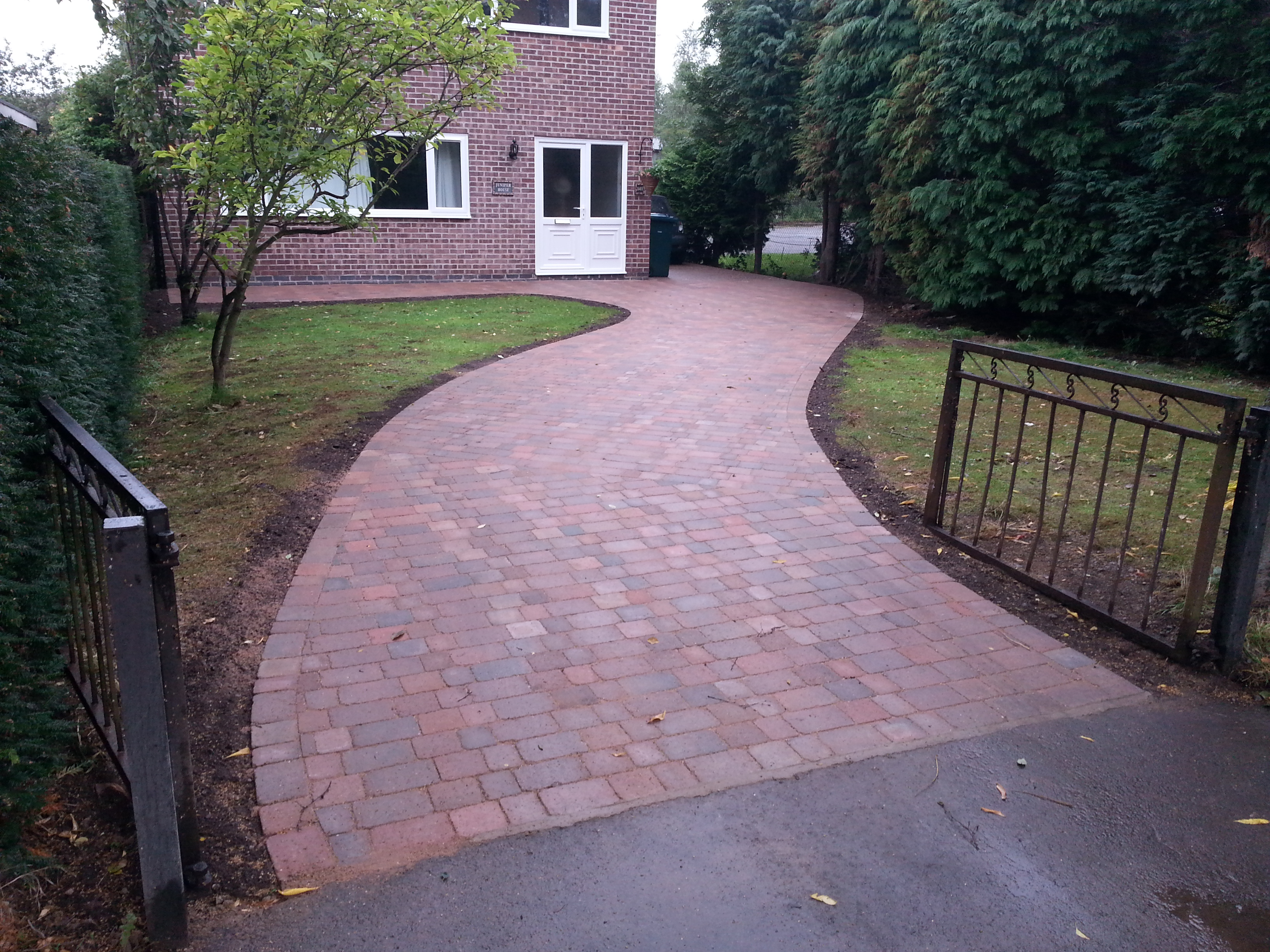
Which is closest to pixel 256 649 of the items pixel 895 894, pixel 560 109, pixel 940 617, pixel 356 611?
pixel 356 611

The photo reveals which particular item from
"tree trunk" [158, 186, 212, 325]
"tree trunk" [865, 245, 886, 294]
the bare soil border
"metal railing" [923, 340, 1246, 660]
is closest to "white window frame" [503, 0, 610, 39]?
"tree trunk" [865, 245, 886, 294]

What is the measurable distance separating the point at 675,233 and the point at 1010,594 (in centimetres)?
1848

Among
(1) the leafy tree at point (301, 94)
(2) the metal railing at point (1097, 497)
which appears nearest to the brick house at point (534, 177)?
(1) the leafy tree at point (301, 94)

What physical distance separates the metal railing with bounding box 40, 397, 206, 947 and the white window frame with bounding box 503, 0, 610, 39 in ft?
51.7

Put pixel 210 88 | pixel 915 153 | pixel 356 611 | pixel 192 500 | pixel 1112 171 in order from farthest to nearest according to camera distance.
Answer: pixel 915 153
pixel 1112 171
pixel 210 88
pixel 192 500
pixel 356 611

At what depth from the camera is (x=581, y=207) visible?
17.7 metres

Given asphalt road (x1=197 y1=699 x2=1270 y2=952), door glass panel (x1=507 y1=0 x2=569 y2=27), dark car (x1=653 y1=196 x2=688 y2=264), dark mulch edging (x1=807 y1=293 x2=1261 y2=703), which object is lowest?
asphalt road (x1=197 y1=699 x2=1270 y2=952)

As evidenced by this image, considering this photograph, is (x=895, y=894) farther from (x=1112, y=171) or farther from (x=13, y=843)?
(x=1112, y=171)

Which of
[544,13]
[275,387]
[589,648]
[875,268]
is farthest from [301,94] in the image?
[875,268]

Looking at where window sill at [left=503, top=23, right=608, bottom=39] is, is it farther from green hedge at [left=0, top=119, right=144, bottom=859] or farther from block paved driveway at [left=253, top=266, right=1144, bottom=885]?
green hedge at [left=0, top=119, right=144, bottom=859]

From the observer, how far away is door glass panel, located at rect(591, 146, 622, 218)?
17.7 m

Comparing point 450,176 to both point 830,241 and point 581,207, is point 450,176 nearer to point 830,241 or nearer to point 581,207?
point 581,207

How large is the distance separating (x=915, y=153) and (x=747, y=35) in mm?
7793

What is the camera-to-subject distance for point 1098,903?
2588 mm
